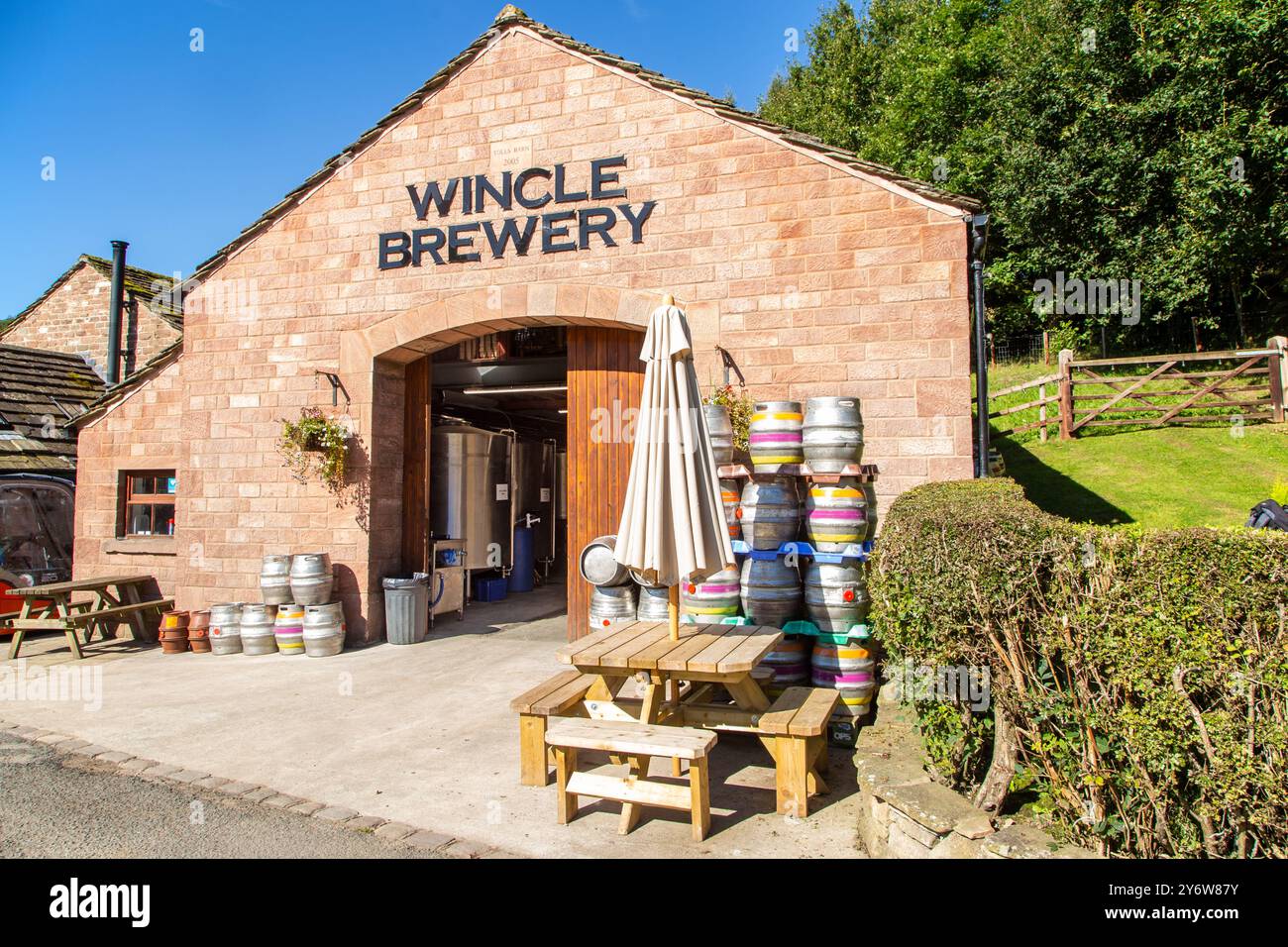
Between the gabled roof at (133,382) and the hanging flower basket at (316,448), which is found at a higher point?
the gabled roof at (133,382)

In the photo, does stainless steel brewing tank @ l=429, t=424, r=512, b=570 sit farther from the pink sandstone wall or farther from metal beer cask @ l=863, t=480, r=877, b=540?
metal beer cask @ l=863, t=480, r=877, b=540

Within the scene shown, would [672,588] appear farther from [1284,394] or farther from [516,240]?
[1284,394]

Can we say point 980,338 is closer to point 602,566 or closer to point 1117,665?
point 602,566

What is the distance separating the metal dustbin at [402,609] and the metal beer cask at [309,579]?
0.67m

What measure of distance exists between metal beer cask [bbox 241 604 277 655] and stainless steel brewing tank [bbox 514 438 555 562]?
4.83 meters

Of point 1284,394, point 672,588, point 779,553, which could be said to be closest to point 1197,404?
point 1284,394

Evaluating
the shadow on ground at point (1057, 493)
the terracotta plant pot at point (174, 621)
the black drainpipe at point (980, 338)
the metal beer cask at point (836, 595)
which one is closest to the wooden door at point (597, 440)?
the metal beer cask at point (836, 595)

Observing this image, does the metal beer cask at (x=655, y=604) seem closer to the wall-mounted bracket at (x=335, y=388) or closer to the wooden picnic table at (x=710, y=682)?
the wooden picnic table at (x=710, y=682)

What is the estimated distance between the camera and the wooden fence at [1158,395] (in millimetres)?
14711

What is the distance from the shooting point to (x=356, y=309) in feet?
30.1

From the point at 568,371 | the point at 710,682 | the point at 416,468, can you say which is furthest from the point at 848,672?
the point at 416,468

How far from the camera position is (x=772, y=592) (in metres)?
5.89

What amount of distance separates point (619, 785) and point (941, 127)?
27.9 meters

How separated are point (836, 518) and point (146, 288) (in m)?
17.4
